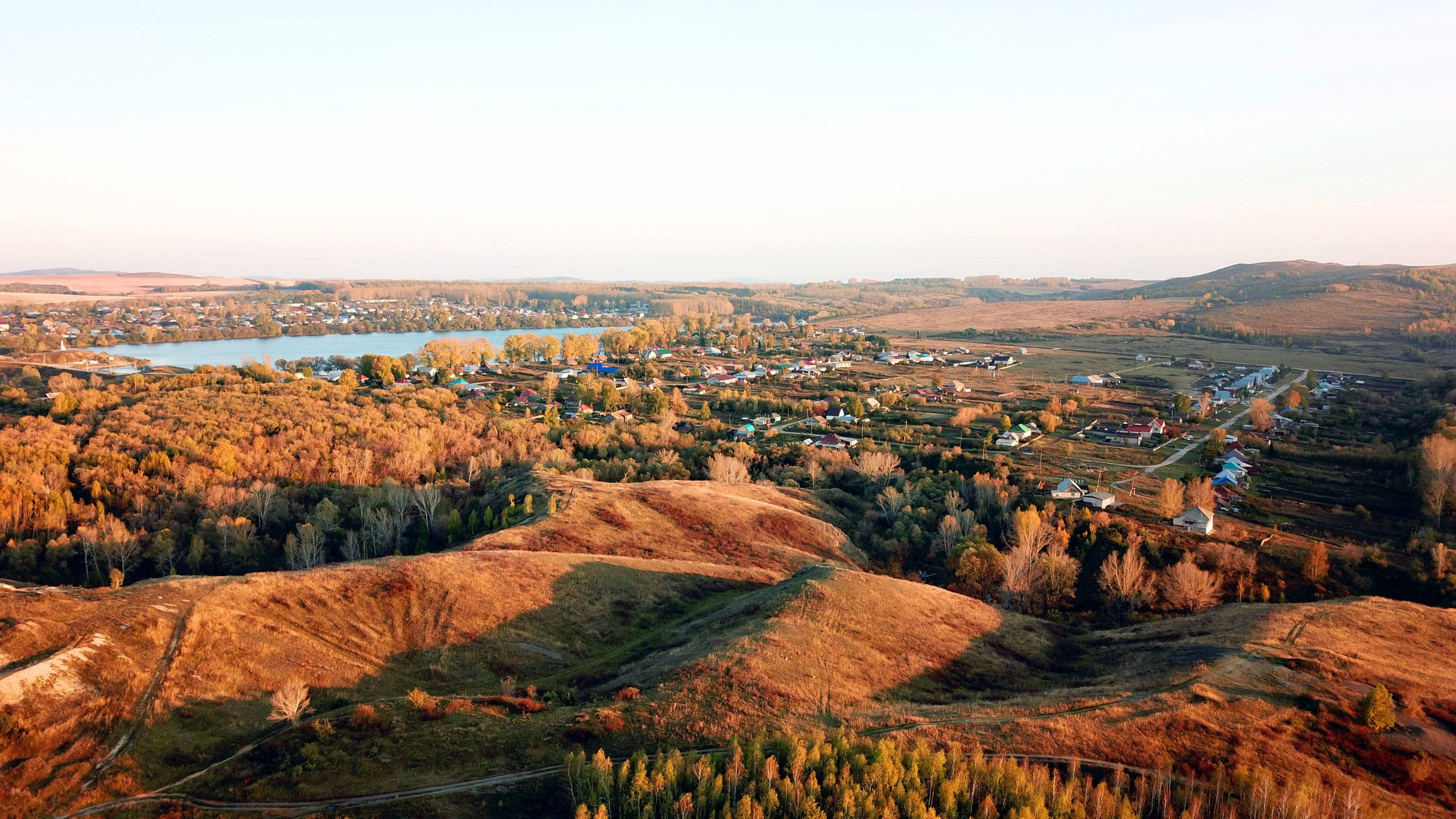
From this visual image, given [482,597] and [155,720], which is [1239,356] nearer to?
[482,597]

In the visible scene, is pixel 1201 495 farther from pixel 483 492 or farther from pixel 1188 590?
pixel 483 492

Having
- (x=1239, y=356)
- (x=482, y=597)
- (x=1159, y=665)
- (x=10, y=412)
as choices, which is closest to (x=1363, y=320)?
(x=1239, y=356)

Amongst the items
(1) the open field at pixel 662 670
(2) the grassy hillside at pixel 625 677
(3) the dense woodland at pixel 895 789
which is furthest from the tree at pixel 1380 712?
(3) the dense woodland at pixel 895 789

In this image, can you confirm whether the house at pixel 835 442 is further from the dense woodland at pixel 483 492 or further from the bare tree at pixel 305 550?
the bare tree at pixel 305 550

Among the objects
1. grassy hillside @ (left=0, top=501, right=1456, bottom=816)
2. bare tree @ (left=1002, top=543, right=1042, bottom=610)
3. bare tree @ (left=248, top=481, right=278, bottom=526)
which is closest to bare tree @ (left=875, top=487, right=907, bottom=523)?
bare tree @ (left=1002, top=543, right=1042, bottom=610)

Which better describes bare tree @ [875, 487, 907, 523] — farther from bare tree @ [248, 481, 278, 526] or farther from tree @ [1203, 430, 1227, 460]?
bare tree @ [248, 481, 278, 526]

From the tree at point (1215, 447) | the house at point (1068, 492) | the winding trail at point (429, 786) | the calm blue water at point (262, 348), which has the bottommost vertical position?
the house at point (1068, 492)
